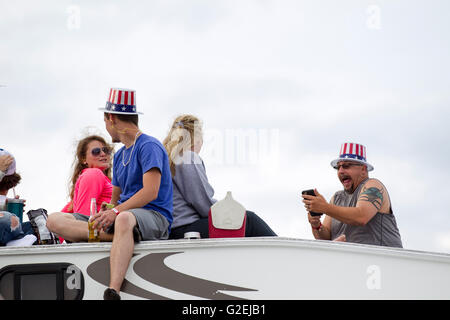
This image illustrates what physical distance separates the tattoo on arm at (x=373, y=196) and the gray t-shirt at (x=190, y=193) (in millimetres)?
1339

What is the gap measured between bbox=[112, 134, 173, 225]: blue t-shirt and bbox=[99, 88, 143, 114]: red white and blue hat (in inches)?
10.9

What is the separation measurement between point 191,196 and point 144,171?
695mm

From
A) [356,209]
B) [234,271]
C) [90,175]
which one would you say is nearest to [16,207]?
[90,175]

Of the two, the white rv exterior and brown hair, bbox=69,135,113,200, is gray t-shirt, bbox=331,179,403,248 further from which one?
brown hair, bbox=69,135,113,200

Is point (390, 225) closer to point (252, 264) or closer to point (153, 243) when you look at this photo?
point (252, 264)

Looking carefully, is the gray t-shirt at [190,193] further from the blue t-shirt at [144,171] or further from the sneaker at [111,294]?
the sneaker at [111,294]

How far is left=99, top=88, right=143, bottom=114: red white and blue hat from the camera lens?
5406 millimetres

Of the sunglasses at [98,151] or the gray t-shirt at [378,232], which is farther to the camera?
the sunglasses at [98,151]

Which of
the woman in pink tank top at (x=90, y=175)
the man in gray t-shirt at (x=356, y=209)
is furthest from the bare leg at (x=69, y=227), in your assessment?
the man in gray t-shirt at (x=356, y=209)

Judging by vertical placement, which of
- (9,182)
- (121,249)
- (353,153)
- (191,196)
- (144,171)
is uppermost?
(353,153)

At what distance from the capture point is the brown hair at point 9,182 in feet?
20.0

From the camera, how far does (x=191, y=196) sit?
5.66m

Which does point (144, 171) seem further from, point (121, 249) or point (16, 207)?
point (16, 207)

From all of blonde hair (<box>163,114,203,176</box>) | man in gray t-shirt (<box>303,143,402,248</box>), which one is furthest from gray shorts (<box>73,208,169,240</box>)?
→ man in gray t-shirt (<box>303,143,402,248</box>)
